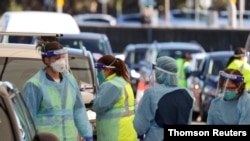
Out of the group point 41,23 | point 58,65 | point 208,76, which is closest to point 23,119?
point 58,65

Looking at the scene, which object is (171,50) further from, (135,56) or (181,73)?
(181,73)

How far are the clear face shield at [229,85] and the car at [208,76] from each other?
39.6 ft

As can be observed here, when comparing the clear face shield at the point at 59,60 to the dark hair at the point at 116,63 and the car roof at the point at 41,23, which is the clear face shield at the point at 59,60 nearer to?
the dark hair at the point at 116,63

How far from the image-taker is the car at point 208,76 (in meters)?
23.6

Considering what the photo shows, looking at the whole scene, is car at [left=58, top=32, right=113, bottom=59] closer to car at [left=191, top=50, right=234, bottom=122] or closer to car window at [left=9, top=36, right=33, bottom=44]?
car window at [left=9, top=36, right=33, bottom=44]

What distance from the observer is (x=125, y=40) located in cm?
4678

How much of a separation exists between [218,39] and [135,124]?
1196 inches

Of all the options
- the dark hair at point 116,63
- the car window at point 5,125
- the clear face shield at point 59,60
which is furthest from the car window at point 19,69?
the car window at point 5,125

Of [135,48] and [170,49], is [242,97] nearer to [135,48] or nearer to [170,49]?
[170,49]

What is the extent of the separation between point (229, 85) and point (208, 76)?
13.7 metres

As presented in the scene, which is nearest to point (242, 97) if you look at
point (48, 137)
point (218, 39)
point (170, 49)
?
point (48, 137)

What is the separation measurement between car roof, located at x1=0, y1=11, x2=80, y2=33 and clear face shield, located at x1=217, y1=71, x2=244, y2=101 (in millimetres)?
9063

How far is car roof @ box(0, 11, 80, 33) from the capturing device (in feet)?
65.2

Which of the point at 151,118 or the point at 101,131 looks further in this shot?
the point at 101,131
